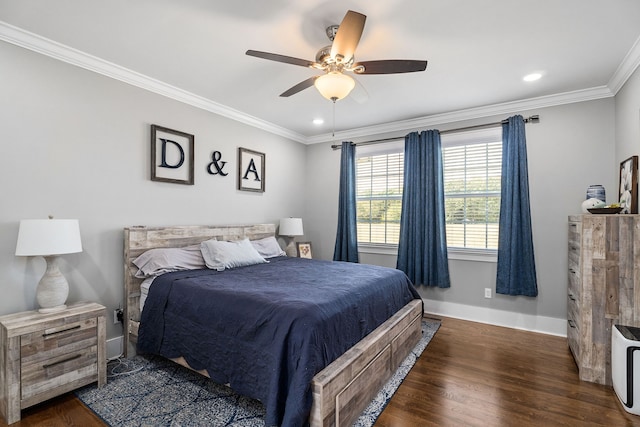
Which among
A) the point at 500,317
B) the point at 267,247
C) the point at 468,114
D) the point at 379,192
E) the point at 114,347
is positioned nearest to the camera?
the point at 114,347

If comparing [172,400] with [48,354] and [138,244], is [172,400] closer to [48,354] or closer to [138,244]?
[48,354]

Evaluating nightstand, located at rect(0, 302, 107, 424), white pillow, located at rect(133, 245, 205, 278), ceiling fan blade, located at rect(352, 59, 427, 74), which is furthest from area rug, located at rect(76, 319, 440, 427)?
ceiling fan blade, located at rect(352, 59, 427, 74)

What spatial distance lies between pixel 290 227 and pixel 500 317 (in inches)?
115

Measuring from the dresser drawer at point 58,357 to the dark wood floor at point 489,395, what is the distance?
17 cm

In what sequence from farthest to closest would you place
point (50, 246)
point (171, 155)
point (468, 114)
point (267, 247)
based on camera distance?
point (267, 247), point (468, 114), point (171, 155), point (50, 246)

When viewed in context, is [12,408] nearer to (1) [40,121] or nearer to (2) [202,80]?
(1) [40,121]

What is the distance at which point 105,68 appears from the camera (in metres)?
2.77

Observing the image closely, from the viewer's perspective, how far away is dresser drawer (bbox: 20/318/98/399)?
1989 millimetres

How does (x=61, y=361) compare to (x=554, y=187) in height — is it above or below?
below

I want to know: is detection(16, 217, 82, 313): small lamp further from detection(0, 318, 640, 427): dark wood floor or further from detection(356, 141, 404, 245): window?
detection(356, 141, 404, 245): window

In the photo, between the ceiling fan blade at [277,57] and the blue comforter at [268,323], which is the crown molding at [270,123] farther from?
the blue comforter at [268,323]

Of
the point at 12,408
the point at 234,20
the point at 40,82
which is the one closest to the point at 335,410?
the point at 12,408

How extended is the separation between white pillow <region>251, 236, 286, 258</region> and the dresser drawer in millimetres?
1899

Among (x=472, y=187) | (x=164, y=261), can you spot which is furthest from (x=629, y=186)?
(x=164, y=261)
